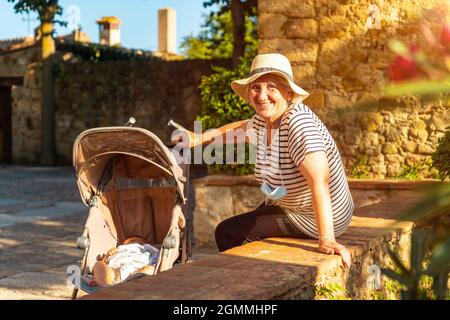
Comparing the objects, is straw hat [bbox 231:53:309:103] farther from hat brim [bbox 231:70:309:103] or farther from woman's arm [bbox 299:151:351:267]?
woman's arm [bbox 299:151:351:267]

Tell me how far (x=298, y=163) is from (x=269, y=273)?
0.69 meters

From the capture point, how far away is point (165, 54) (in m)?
23.9

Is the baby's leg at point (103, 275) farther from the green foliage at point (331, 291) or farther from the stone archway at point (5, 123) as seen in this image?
the stone archway at point (5, 123)

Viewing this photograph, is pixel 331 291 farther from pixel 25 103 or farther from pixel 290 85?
pixel 25 103

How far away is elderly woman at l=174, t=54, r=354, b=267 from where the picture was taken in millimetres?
3529

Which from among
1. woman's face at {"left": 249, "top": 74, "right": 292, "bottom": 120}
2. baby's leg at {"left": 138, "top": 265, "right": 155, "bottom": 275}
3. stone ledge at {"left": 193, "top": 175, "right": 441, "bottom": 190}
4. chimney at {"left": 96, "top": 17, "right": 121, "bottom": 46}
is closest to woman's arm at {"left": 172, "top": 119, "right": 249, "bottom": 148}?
woman's face at {"left": 249, "top": 74, "right": 292, "bottom": 120}

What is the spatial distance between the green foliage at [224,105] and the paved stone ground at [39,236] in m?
0.90

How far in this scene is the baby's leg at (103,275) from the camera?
4.03 m

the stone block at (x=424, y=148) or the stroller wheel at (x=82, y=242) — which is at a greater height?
the stone block at (x=424, y=148)

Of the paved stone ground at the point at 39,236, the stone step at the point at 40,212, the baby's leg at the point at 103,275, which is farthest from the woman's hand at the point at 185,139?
the stone step at the point at 40,212

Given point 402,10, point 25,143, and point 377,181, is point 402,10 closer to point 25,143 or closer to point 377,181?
point 377,181

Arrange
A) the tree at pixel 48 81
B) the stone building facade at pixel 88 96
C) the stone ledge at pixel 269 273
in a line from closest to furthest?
the stone ledge at pixel 269 273 < the stone building facade at pixel 88 96 < the tree at pixel 48 81

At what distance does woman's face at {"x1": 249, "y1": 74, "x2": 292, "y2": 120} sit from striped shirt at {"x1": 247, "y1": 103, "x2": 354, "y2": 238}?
7 cm
